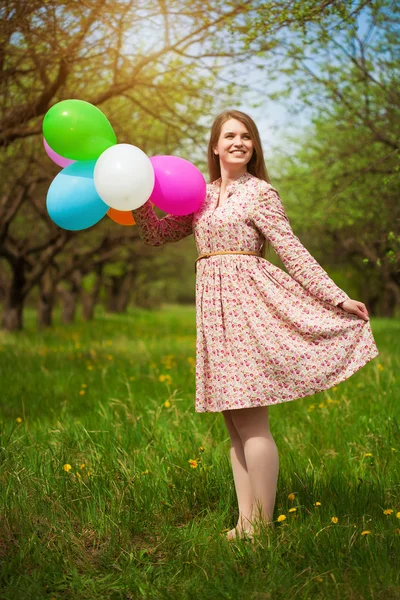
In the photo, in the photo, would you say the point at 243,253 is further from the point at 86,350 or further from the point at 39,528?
the point at 86,350

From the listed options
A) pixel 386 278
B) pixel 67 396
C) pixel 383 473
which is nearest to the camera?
pixel 383 473

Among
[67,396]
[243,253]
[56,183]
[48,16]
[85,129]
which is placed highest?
[48,16]

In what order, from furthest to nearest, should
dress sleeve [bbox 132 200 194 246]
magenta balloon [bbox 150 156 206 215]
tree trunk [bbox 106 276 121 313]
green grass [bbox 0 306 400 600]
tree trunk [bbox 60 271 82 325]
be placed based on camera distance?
tree trunk [bbox 106 276 121 313] < tree trunk [bbox 60 271 82 325] < dress sleeve [bbox 132 200 194 246] < magenta balloon [bbox 150 156 206 215] < green grass [bbox 0 306 400 600]

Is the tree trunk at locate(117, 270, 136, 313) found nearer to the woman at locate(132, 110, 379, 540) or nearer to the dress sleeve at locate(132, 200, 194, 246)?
the dress sleeve at locate(132, 200, 194, 246)

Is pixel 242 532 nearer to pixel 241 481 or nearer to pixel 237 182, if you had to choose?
pixel 241 481

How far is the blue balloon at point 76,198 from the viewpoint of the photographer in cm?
297

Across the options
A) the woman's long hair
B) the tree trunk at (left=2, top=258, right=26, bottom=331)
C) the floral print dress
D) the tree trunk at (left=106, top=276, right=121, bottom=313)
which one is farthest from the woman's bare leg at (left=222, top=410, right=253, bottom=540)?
the tree trunk at (left=106, top=276, right=121, bottom=313)

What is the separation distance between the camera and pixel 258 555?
8.26ft

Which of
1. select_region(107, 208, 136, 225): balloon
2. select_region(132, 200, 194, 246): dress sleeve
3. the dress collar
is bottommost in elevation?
select_region(132, 200, 194, 246): dress sleeve

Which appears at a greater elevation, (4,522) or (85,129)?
(85,129)

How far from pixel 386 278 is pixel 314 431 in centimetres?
1971

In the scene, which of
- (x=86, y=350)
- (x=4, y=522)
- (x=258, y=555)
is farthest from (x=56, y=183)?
(x=86, y=350)

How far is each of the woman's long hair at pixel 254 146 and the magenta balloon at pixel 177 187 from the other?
215 mm

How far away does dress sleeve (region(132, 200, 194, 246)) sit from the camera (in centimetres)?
317
